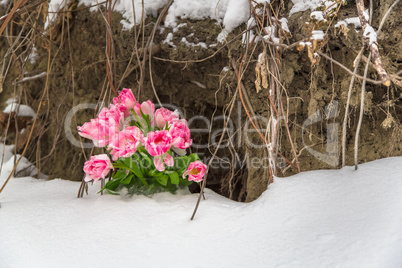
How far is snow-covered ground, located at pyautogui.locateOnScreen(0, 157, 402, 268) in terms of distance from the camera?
90 cm

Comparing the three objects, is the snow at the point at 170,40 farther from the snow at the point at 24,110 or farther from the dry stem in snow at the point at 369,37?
the snow at the point at 24,110

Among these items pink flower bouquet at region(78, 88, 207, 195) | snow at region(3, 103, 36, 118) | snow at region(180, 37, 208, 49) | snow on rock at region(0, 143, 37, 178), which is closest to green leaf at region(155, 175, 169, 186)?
pink flower bouquet at region(78, 88, 207, 195)

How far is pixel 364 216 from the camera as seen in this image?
94cm

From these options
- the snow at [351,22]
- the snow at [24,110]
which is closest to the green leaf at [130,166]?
the snow at [351,22]

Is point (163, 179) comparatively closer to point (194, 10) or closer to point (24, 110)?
point (194, 10)

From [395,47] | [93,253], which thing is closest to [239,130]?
[395,47]

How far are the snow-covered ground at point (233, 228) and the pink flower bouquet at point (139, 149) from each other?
74mm

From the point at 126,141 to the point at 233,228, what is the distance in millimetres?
465

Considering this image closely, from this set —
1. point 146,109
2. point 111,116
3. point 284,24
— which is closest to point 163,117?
point 146,109

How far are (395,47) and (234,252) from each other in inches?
32.2

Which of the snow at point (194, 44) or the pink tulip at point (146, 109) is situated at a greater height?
the snow at point (194, 44)

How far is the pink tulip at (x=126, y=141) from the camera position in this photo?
125cm

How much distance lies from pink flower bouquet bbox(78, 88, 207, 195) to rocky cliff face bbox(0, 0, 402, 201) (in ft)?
0.34

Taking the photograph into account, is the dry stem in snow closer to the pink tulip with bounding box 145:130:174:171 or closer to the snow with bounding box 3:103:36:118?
the pink tulip with bounding box 145:130:174:171
